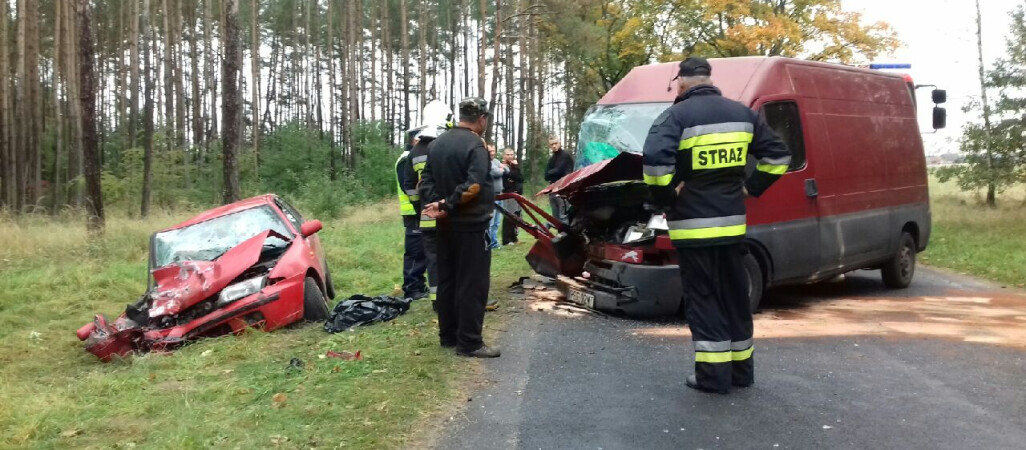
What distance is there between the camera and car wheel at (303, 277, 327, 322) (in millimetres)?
7438

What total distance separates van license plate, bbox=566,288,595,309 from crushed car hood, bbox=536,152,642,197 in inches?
36.9

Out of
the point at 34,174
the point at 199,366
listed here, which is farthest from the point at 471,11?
the point at 199,366

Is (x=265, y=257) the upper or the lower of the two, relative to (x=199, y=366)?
upper

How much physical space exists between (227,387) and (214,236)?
11.8ft

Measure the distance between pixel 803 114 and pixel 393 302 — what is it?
4307mm

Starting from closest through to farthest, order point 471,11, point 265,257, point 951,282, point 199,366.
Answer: point 199,366 < point 265,257 < point 951,282 < point 471,11

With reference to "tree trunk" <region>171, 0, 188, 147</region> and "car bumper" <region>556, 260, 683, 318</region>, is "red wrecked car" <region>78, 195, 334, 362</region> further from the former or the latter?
"tree trunk" <region>171, 0, 188, 147</region>

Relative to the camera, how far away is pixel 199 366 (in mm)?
5840

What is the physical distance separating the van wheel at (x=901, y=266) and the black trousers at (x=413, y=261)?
212 inches

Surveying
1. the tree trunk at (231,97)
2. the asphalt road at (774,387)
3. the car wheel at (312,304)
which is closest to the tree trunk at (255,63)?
the tree trunk at (231,97)

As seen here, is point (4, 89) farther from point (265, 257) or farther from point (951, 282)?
point (951, 282)

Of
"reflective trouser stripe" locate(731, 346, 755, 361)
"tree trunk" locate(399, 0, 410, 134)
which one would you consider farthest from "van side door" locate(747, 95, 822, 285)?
"tree trunk" locate(399, 0, 410, 134)

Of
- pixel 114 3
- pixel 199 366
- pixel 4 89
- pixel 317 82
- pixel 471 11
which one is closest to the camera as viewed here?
pixel 199 366

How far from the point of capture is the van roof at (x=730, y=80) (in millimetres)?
7328
